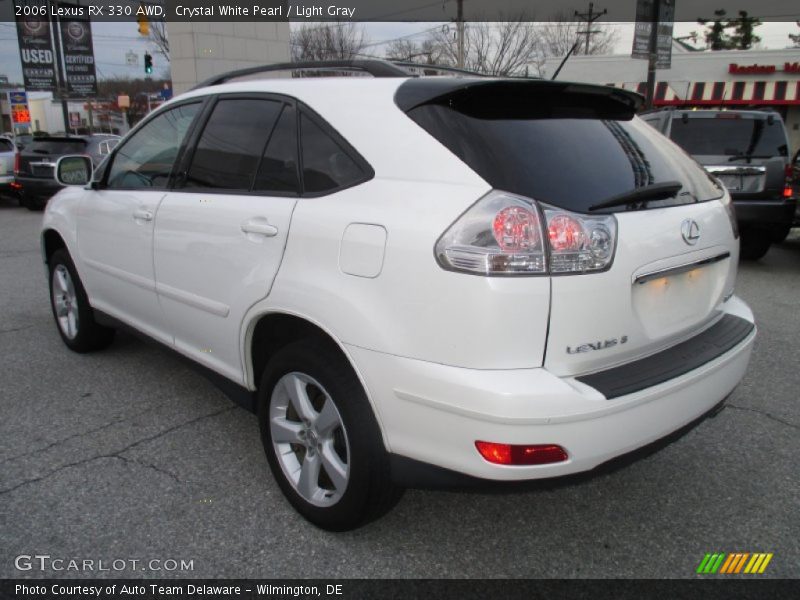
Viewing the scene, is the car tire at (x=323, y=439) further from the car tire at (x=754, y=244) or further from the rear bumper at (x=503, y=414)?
the car tire at (x=754, y=244)

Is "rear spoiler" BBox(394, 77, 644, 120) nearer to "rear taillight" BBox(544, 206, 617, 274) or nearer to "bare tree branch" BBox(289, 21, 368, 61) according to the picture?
"rear taillight" BBox(544, 206, 617, 274)

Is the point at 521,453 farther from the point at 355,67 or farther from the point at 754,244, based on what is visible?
the point at 754,244

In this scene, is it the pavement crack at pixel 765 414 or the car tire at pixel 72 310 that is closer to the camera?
the pavement crack at pixel 765 414

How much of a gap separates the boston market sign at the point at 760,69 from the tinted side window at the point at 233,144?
28.2 meters

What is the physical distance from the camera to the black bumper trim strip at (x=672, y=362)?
77.2 inches

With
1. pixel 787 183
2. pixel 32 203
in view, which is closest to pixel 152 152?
pixel 787 183

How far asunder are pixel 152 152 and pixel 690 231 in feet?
9.17

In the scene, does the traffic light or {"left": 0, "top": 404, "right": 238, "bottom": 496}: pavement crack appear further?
the traffic light

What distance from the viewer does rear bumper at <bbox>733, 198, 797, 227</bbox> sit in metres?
7.25

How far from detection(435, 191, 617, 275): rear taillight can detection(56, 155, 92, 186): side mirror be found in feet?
10.6

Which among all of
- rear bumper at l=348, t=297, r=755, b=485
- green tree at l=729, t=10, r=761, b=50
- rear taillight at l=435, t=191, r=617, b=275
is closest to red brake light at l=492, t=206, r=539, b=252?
rear taillight at l=435, t=191, r=617, b=275

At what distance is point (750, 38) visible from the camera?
45.9 meters

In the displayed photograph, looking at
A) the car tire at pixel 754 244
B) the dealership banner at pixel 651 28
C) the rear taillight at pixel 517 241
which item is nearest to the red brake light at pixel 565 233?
the rear taillight at pixel 517 241

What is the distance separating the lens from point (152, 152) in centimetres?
353
